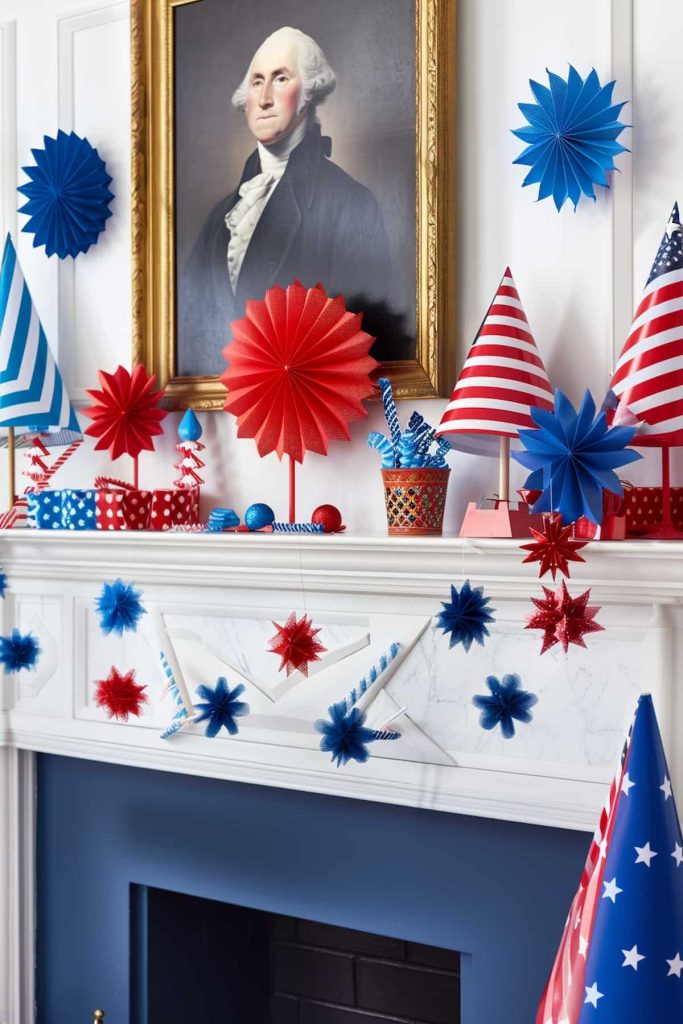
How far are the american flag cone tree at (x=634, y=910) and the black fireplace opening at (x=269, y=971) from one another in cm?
69

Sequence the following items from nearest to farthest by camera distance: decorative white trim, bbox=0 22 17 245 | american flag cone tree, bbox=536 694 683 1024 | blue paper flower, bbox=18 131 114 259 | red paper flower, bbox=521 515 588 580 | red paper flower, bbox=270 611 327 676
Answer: american flag cone tree, bbox=536 694 683 1024
red paper flower, bbox=521 515 588 580
red paper flower, bbox=270 611 327 676
blue paper flower, bbox=18 131 114 259
decorative white trim, bbox=0 22 17 245

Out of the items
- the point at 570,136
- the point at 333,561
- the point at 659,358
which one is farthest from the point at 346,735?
the point at 570,136

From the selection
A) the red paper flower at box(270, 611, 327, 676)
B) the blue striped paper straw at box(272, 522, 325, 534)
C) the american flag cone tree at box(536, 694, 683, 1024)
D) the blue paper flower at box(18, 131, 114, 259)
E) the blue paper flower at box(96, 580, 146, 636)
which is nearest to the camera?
the american flag cone tree at box(536, 694, 683, 1024)

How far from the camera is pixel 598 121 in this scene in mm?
1522

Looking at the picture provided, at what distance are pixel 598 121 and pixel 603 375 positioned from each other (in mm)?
372

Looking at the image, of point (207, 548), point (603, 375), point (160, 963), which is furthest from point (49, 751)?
point (603, 375)

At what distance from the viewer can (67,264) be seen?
2.07m

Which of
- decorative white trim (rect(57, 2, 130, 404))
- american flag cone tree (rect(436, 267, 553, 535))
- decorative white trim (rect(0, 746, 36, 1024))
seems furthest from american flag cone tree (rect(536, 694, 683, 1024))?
decorative white trim (rect(57, 2, 130, 404))

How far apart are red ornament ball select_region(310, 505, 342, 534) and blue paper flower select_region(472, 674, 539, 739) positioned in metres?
0.36

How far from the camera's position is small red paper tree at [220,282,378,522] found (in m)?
1.68

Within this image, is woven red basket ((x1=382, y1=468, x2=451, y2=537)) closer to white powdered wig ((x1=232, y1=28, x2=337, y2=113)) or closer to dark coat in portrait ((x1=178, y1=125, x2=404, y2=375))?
dark coat in portrait ((x1=178, y1=125, x2=404, y2=375))

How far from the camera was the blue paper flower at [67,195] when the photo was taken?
6.56ft

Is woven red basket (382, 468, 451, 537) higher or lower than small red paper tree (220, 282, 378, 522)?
lower

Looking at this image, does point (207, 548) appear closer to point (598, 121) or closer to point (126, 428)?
point (126, 428)
